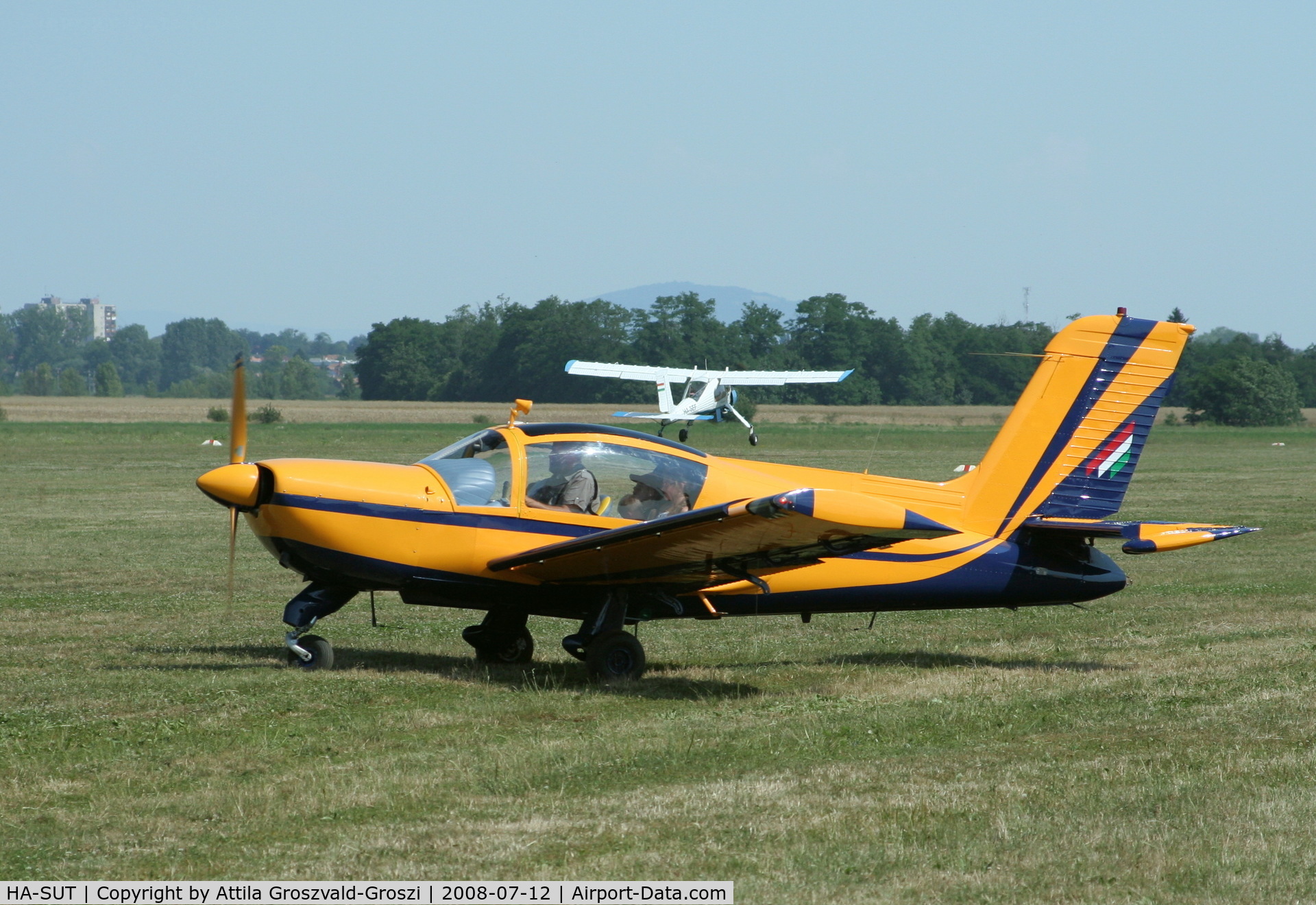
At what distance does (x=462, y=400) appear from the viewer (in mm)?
111250

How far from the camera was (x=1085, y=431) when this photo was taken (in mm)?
10508

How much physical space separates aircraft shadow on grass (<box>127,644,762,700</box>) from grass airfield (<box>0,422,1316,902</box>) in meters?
0.05

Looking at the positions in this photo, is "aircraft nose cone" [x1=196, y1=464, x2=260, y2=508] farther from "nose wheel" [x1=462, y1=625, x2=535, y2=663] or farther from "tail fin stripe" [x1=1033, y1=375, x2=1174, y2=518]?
"tail fin stripe" [x1=1033, y1=375, x2=1174, y2=518]

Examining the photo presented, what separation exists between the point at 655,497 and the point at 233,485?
118 inches

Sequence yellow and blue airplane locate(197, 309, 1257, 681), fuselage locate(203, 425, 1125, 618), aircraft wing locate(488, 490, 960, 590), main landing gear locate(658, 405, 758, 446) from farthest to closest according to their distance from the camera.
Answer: main landing gear locate(658, 405, 758, 446) < fuselage locate(203, 425, 1125, 618) < yellow and blue airplane locate(197, 309, 1257, 681) < aircraft wing locate(488, 490, 960, 590)

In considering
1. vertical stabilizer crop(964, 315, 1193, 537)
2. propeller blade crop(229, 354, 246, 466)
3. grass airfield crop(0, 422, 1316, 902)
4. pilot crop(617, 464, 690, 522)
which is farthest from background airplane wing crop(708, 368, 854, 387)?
propeller blade crop(229, 354, 246, 466)

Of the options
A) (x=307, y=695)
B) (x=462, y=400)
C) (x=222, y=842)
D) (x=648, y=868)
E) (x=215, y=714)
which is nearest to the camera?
(x=648, y=868)

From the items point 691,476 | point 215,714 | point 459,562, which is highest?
point 691,476

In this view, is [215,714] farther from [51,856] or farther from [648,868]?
[648,868]

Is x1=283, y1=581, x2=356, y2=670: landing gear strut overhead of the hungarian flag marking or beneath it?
beneath

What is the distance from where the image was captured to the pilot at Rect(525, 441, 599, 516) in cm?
978

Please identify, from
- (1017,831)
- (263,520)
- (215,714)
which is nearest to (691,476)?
(263,520)

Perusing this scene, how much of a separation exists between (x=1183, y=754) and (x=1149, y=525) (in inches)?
122

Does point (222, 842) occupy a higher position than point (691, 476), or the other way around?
point (691, 476)
